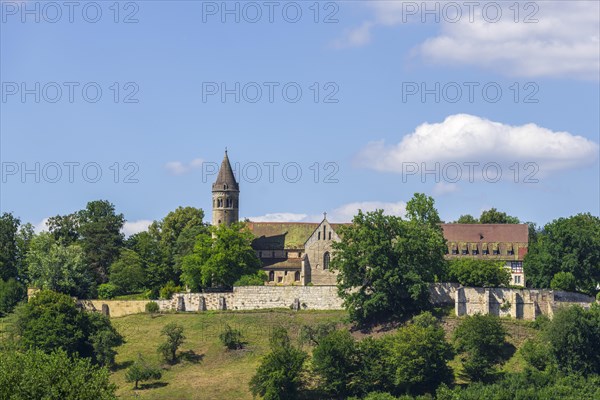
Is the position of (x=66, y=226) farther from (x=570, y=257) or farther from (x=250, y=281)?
(x=570, y=257)

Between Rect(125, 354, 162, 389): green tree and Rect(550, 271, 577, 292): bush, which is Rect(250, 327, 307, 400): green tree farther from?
Rect(550, 271, 577, 292): bush

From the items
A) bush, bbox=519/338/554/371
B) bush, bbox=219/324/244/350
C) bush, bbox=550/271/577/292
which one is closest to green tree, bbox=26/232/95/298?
bush, bbox=219/324/244/350

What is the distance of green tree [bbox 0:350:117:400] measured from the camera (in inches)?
2657

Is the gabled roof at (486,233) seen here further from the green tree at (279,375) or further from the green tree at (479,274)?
the green tree at (279,375)

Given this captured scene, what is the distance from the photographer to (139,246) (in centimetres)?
12475


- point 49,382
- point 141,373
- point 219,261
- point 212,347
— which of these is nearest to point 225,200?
point 219,261

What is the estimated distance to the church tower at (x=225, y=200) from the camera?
125 meters

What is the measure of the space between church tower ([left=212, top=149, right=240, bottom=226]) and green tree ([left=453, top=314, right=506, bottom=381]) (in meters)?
36.2

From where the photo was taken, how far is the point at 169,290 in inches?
4424

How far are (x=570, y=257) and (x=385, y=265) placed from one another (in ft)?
51.7

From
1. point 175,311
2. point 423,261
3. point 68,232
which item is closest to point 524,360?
point 423,261

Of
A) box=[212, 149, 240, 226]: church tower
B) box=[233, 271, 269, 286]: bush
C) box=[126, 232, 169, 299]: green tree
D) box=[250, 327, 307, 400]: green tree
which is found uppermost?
box=[212, 149, 240, 226]: church tower

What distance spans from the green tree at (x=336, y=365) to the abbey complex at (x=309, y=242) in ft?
77.6

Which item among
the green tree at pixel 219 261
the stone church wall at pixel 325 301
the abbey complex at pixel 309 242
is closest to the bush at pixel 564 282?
the stone church wall at pixel 325 301
